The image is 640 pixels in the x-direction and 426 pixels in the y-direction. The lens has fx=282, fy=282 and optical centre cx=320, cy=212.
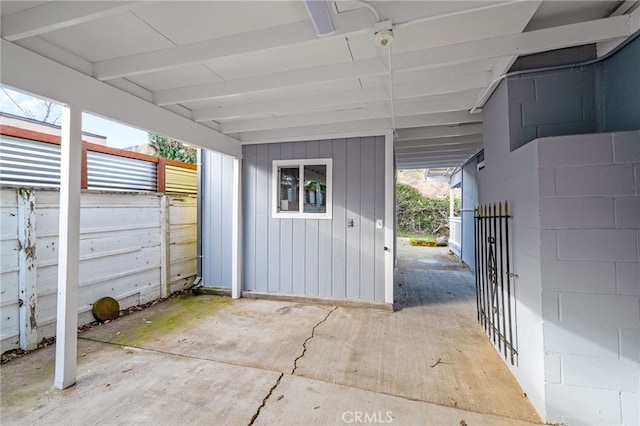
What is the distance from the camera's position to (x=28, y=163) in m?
2.95

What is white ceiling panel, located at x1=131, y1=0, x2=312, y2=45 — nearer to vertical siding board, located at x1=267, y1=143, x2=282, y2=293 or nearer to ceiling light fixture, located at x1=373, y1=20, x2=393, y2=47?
ceiling light fixture, located at x1=373, y1=20, x2=393, y2=47

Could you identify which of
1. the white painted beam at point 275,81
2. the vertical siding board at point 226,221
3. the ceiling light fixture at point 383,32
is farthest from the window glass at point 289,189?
the ceiling light fixture at point 383,32

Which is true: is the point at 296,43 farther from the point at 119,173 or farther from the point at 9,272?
the point at 119,173

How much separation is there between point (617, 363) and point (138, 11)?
3711 millimetres

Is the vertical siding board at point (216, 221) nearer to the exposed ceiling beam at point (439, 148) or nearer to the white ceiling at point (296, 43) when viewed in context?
the white ceiling at point (296, 43)

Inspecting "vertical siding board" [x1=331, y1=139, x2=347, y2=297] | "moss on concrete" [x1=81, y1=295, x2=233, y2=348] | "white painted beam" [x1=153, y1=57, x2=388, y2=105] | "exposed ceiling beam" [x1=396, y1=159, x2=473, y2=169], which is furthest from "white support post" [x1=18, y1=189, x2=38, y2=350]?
"exposed ceiling beam" [x1=396, y1=159, x2=473, y2=169]

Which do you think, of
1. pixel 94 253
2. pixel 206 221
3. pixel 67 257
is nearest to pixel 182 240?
pixel 206 221

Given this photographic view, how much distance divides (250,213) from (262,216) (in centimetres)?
22

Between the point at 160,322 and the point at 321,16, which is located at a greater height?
the point at 321,16

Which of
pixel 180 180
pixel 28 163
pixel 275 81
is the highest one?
pixel 275 81

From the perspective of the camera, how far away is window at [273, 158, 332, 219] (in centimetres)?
427

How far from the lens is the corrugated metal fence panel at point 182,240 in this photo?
4730mm

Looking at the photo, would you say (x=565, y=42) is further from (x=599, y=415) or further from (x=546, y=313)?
(x=599, y=415)

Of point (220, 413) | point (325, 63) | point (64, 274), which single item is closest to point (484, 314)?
point (220, 413)
